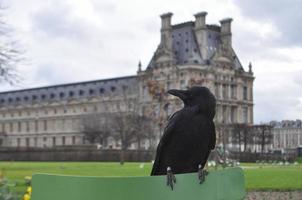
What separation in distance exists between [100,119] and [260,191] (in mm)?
70673

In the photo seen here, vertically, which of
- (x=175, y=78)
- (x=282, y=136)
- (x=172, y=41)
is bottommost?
(x=282, y=136)

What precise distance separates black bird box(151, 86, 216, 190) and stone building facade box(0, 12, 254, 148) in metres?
66.1

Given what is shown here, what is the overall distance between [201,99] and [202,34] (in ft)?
293

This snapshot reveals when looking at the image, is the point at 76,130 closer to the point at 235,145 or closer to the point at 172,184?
the point at 235,145

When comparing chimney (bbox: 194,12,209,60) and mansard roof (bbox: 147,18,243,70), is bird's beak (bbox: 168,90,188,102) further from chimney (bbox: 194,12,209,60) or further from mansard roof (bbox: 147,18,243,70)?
chimney (bbox: 194,12,209,60)

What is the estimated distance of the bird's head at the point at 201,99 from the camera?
4141 millimetres

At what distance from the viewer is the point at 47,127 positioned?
391 feet

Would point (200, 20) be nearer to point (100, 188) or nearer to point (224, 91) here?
point (224, 91)

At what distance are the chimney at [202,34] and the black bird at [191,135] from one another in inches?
3497

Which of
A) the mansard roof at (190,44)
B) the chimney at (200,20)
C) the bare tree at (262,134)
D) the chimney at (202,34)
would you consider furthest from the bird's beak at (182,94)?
the chimney at (200,20)

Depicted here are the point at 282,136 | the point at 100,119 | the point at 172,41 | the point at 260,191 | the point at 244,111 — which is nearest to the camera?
the point at 260,191

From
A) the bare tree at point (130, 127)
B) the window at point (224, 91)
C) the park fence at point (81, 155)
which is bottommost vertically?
the park fence at point (81, 155)

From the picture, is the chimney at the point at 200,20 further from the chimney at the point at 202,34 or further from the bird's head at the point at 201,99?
the bird's head at the point at 201,99

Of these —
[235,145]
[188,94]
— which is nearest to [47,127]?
[235,145]
